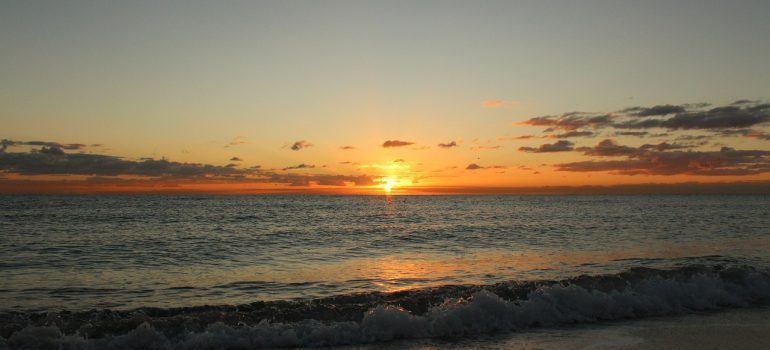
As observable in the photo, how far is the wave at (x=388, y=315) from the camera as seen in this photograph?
1066 centimetres

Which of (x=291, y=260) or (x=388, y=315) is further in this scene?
(x=291, y=260)

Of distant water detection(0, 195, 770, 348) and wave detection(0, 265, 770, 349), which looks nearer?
wave detection(0, 265, 770, 349)

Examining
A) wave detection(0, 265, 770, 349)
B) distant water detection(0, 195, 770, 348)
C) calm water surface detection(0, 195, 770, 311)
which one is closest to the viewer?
wave detection(0, 265, 770, 349)

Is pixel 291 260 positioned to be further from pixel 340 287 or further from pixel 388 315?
pixel 388 315

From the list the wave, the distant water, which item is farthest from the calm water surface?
the wave

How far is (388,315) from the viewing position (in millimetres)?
11492

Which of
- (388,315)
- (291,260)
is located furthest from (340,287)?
(291,260)

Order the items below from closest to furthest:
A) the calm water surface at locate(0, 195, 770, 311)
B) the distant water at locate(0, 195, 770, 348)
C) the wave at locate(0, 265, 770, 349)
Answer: the wave at locate(0, 265, 770, 349)
the distant water at locate(0, 195, 770, 348)
the calm water surface at locate(0, 195, 770, 311)

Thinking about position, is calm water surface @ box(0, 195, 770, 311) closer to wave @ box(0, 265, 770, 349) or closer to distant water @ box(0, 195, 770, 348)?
distant water @ box(0, 195, 770, 348)

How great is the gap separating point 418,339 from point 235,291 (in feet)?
24.7

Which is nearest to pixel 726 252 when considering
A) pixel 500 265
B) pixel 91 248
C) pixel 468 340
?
pixel 500 265

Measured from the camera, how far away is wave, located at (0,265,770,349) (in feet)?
35.0

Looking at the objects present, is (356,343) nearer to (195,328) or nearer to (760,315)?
(195,328)

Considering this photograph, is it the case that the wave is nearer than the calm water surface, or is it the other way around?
the wave
